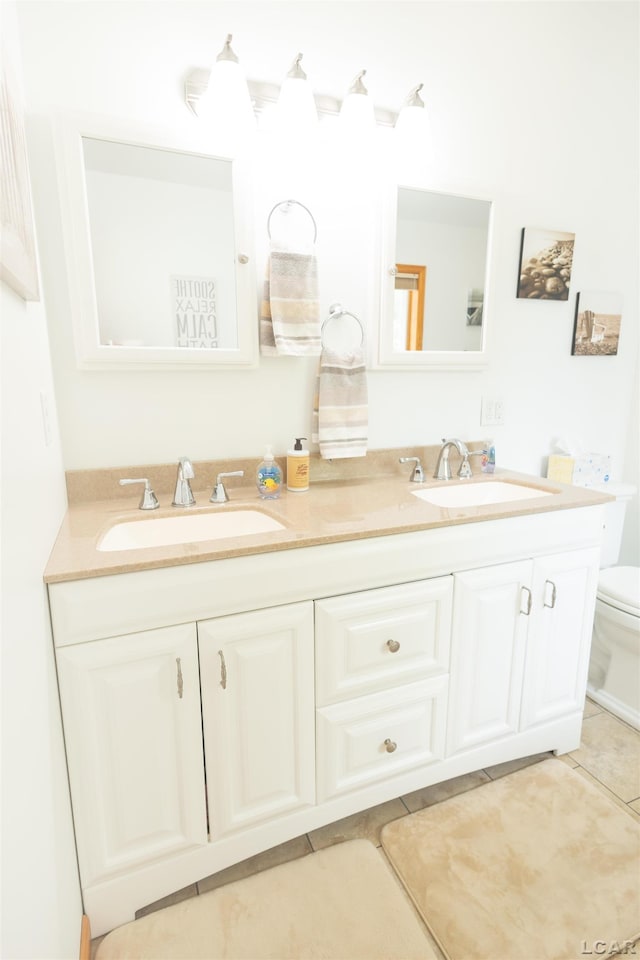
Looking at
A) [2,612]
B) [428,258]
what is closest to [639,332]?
[428,258]

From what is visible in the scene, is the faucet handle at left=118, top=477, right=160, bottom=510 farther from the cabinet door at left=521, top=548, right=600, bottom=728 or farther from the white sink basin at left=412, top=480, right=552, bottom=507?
the cabinet door at left=521, top=548, right=600, bottom=728

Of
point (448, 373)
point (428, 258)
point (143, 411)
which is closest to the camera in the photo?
point (143, 411)

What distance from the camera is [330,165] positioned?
4.90 ft

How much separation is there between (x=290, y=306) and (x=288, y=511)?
617mm

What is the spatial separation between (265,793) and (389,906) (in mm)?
386

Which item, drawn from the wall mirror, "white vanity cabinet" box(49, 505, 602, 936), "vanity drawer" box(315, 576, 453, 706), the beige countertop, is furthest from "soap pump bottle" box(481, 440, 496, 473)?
"vanity drawer" box(315, 576, 453, 706)

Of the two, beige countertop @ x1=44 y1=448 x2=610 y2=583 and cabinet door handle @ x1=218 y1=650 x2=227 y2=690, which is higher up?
beige countertop @ x1=44 y1=448 x2=610 y2=583

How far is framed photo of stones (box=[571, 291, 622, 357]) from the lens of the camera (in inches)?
78.7

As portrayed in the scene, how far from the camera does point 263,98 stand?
4.49 ft

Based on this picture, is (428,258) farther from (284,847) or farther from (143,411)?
(284,847)

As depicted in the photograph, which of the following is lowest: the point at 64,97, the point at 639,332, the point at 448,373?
the point at 448,373

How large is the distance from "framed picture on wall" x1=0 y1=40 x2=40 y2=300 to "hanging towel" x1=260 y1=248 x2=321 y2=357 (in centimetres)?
63

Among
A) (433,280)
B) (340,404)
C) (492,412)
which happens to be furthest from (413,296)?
(492,412)

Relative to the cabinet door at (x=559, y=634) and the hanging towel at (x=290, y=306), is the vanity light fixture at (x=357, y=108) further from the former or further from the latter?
the cabinet door at (x=559, y=634)
